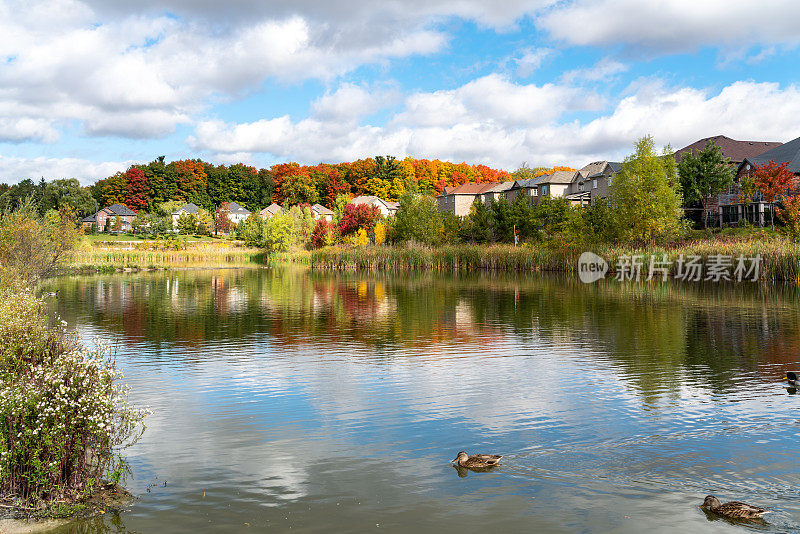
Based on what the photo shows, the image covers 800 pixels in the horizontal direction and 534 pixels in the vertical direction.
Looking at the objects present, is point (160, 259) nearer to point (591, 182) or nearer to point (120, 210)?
point (591, 182)

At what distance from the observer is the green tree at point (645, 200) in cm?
5841

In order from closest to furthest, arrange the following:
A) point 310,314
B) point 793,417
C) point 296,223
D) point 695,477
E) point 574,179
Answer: point 695,477
point 793,417
point 310,314
point 296,223
point 574,179

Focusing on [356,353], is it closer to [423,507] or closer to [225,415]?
[225,415]

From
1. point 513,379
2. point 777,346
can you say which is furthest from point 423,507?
point 777,346

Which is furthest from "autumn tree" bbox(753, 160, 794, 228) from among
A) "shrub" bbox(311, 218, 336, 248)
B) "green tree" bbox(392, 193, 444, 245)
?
"shrub" bbox(311, 218, 336, 248)

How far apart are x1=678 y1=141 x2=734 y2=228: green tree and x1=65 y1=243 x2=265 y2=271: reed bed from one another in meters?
54.6

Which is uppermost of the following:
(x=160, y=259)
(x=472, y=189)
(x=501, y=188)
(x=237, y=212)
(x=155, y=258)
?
(x=472, y=189)

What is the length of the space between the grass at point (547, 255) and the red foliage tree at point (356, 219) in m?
7.92

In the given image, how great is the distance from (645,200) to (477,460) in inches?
2144

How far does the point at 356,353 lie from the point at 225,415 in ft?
22.9

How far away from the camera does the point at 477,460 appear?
912 cm

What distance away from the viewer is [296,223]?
9712cm

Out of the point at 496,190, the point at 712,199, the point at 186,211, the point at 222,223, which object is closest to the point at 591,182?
the point at 712,199

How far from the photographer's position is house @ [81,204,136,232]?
13800cm
